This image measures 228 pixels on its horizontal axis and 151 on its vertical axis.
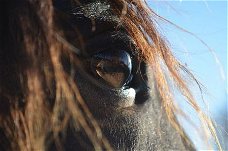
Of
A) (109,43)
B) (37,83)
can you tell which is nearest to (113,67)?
(109,43)

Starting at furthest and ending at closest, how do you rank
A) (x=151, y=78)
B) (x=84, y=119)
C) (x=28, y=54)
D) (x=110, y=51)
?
(x=151, y=78) → (x=110, y=51) → (x=84, y=119) → (x=28, y=54)

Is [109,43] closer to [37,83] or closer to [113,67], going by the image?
[113,67]

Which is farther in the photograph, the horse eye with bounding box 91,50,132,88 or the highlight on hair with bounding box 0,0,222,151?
the horse eye with bounding box 91,50,132,88

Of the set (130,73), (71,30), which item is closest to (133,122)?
(130,73)

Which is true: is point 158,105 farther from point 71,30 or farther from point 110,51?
point 71,30

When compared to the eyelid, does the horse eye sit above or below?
below
